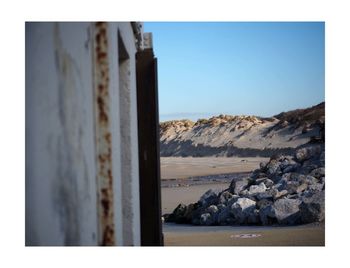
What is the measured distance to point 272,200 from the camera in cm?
1002

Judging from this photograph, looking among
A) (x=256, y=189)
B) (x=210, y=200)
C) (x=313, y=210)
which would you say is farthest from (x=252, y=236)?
(x=210, y=200)

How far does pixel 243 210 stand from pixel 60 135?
7929 millimetres

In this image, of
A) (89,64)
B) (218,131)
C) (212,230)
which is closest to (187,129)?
(218,131)

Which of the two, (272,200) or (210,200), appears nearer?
(272,200)

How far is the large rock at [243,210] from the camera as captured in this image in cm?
968

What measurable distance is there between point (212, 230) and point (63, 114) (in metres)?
7.58

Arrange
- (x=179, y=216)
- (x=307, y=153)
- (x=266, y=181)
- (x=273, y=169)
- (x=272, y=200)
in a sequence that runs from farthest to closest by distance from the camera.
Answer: (x=307, y=153), (x=273, y=169), (x=266, y=181), (x=179, y=216), (x=272, y=200)

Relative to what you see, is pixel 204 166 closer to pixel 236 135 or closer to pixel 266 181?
pixel 236 135

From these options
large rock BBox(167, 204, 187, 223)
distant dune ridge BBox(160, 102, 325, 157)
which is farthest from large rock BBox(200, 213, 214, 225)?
distant dune ridge BBox(160, 102, 325, 157)

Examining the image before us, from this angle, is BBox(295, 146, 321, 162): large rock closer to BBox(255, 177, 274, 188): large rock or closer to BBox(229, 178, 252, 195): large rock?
BBox(255, 177, 274, 188): large rock

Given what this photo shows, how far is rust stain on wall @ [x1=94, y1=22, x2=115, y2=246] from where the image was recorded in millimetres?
2352

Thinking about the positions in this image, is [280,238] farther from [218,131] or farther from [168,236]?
[218,131]

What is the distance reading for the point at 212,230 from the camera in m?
9.47

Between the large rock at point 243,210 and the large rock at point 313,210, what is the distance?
1000 millimetres
